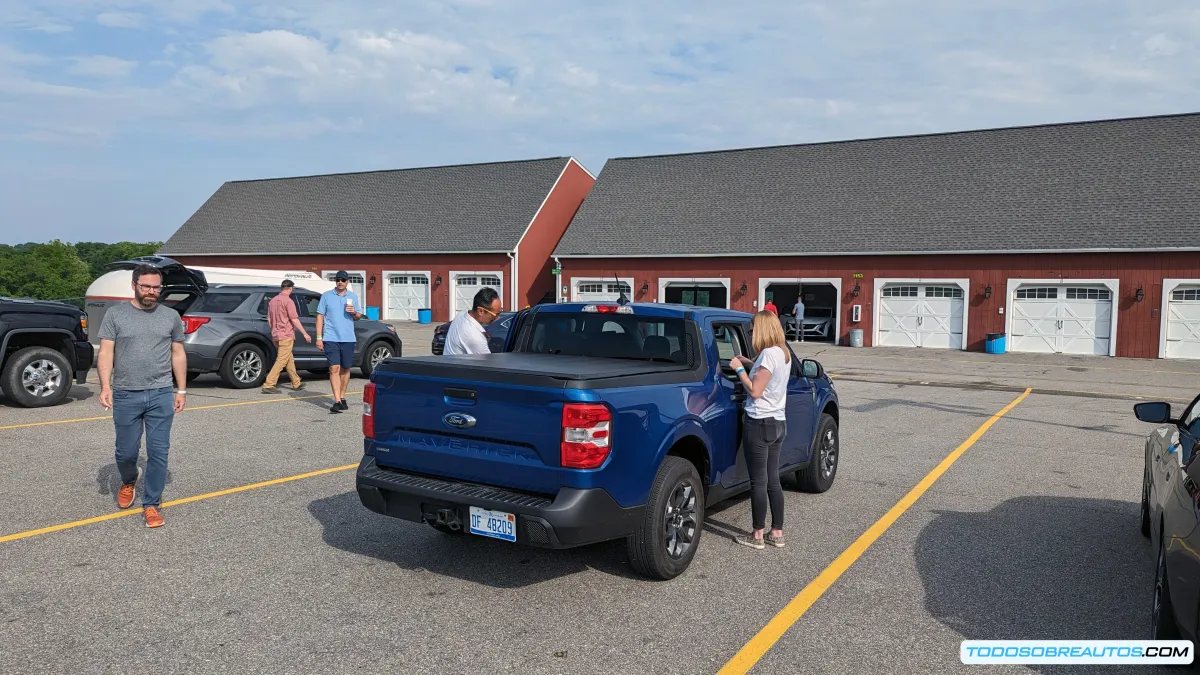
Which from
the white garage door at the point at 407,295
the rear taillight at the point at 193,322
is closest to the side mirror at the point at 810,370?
the rear taillight at the point at 193,322

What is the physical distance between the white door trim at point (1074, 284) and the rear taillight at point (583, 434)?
26.6m

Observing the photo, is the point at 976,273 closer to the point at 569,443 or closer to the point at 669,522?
the point at 669,522

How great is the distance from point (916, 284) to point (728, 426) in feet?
84.0

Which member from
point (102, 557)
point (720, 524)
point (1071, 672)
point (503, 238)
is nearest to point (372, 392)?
point (102, 557)

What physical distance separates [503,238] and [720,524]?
30.7m

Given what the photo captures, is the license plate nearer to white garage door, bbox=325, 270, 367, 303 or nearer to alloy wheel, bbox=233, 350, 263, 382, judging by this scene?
alloy wheel, bbox=233, 350, 263, 382

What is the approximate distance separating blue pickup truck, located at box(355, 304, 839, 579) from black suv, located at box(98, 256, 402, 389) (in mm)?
8364

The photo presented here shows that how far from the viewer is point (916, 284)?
94.4 ft

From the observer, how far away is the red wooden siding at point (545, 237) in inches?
1420

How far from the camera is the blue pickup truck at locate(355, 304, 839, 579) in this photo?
425 centimetres

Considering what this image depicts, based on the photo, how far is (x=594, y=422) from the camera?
4230mm

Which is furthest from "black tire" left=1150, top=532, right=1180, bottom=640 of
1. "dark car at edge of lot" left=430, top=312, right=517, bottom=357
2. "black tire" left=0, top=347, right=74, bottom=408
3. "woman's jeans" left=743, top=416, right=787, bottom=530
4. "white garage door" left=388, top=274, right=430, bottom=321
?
"white garage door" left=388, top=274, right=430, bottom=321

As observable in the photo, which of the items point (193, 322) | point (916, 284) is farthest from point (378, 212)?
point (193, 322)

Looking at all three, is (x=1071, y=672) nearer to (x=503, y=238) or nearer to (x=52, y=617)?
(x=52, y=617)
